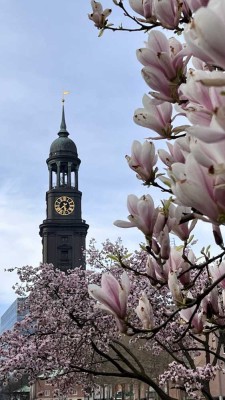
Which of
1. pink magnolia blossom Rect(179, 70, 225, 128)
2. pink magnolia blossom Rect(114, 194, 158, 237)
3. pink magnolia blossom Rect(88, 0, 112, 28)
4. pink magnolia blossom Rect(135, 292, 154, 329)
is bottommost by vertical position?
pink magnolia blossom Rect(135, 292, 154, 329)

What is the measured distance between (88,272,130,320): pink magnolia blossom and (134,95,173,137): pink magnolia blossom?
511mm

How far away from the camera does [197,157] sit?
3.89 ft

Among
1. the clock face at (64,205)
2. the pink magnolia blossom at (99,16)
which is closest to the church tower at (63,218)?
the clock face at (64,205)

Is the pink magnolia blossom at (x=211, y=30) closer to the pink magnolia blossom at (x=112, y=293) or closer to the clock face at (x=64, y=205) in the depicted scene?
the pink magnolia blossom at (x=112, y=293)

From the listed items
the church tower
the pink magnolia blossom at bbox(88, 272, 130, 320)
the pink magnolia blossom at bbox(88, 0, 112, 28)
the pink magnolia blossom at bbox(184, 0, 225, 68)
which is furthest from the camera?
the church tower

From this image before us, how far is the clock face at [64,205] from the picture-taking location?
68.1 m

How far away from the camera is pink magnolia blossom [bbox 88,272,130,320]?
187 cm

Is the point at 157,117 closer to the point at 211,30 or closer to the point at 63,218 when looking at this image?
the point at 211,30

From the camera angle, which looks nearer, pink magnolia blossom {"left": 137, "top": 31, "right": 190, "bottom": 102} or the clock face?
pink magnolia blossom {"left": 137, "top": 31, "right": 190, "bottom": 102}

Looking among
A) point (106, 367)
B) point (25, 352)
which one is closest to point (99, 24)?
point (25, 352)

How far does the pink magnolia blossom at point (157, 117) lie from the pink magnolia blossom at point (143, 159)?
10 centimetres

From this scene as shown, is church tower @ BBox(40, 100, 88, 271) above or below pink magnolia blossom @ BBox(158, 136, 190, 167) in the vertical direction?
above

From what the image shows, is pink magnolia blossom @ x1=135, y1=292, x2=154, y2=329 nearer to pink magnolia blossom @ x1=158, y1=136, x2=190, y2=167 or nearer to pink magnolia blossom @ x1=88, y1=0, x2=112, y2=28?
pink magnolia blossom @ x1=158, y1=136, x2=190, y2=167

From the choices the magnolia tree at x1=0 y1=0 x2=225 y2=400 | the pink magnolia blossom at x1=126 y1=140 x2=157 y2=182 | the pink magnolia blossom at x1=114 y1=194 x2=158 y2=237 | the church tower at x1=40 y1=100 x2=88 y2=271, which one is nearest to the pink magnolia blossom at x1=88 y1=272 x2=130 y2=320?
the magnolia tree at x1=0 y1=0 x2=225 y2=400
